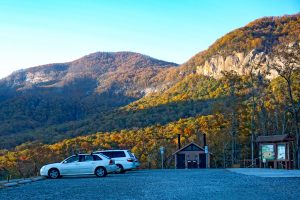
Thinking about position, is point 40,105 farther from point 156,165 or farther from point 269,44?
point 156,165

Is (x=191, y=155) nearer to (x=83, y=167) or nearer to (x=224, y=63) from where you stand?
(x=83, y=167)

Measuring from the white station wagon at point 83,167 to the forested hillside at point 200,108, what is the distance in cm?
677

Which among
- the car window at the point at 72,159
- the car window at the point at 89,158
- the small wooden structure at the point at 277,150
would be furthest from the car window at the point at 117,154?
the small wooden structure at the point at 277,150

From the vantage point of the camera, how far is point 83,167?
24.4 meters

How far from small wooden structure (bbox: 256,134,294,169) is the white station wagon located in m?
11.5

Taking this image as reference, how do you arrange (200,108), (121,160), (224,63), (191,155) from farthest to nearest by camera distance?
(224,63), (200,108), (191,155), (121,160)

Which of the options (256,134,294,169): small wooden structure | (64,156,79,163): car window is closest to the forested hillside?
(256,134,294,169): small wooden structure

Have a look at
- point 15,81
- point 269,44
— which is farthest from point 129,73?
point 269,44

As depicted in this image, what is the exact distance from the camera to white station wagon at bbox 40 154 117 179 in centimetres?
2438

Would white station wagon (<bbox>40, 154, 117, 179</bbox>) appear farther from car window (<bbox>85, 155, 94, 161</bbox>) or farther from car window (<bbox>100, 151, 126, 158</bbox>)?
car window (<bbox>100, 151, 126, 158</bbox>)

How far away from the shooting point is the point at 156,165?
50562 millimetres

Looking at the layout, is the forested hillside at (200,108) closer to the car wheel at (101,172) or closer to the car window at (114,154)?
the car window at (114,154)

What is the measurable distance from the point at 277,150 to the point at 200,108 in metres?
49.9

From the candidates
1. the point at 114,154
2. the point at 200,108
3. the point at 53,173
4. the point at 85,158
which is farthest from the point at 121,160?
the point at 200,108
